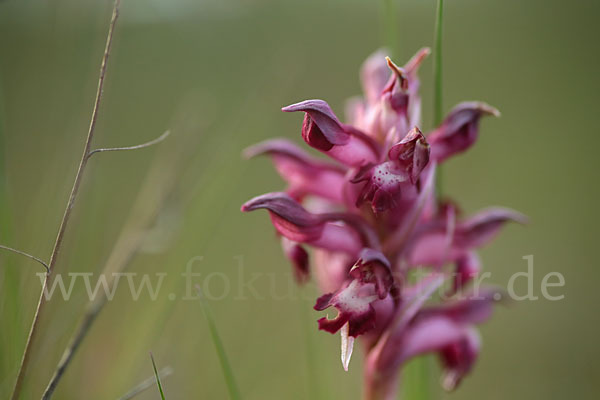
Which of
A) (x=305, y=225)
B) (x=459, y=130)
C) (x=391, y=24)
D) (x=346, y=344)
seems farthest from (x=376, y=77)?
(x=346, y=344)

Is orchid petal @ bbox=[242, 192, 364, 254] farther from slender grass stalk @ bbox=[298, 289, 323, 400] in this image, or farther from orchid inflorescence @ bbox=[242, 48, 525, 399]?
slender grass stalk @ bbox=[298, 289, 323, 400]

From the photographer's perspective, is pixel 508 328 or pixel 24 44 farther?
pixel 508 328

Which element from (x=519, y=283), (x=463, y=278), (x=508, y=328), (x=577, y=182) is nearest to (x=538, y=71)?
(x=577, y=182)

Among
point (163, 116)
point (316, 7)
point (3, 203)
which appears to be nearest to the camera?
point (3, 203)

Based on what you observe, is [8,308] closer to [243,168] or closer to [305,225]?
[305,225]

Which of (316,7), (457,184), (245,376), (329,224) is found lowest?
(245,376)

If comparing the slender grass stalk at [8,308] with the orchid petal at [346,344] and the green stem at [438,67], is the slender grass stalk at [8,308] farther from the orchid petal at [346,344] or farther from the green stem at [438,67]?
the green stem at [438,67]

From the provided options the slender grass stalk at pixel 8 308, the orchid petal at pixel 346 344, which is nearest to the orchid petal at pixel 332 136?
the orchid petal at pixel 346 344

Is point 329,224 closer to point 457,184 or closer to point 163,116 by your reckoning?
point 163,116
